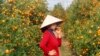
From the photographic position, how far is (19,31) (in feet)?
22.5

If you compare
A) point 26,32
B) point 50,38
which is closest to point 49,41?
point 50,38

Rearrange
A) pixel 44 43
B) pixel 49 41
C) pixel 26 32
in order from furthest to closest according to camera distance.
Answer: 1. pixel 26 32
2. pixel 49 41
3. pixel 44 43

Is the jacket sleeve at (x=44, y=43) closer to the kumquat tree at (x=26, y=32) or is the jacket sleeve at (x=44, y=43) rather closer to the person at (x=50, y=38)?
the person at (x=50, y=38)

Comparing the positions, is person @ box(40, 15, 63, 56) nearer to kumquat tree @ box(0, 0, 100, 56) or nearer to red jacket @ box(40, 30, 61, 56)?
red jacket @ box(40, 30, 61, 56)

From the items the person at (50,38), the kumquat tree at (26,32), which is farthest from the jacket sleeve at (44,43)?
the kumquat tree at (26,32)

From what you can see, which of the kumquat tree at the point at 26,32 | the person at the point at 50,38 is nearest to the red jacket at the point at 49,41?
the person at the point at 50,38

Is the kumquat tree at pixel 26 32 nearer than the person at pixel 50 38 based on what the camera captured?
No

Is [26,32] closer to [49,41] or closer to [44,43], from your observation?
[49,41]

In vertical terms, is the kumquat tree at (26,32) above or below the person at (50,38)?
above

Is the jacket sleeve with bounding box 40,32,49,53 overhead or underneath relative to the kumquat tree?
underneath

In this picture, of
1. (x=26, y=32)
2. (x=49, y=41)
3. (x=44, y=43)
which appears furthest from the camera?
(x=26, y=32)

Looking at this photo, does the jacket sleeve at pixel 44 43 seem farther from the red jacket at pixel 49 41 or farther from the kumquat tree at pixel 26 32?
the kumquat tree at pixel 26 32

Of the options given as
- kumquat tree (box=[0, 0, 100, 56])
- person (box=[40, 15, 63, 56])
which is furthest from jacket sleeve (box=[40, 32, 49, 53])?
kumquat tree (box=[0, 0, 100, 56])

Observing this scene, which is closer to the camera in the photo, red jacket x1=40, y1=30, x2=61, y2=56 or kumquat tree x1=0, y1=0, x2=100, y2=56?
red jacket x1=40, y1=30, x2=61, y2=56
